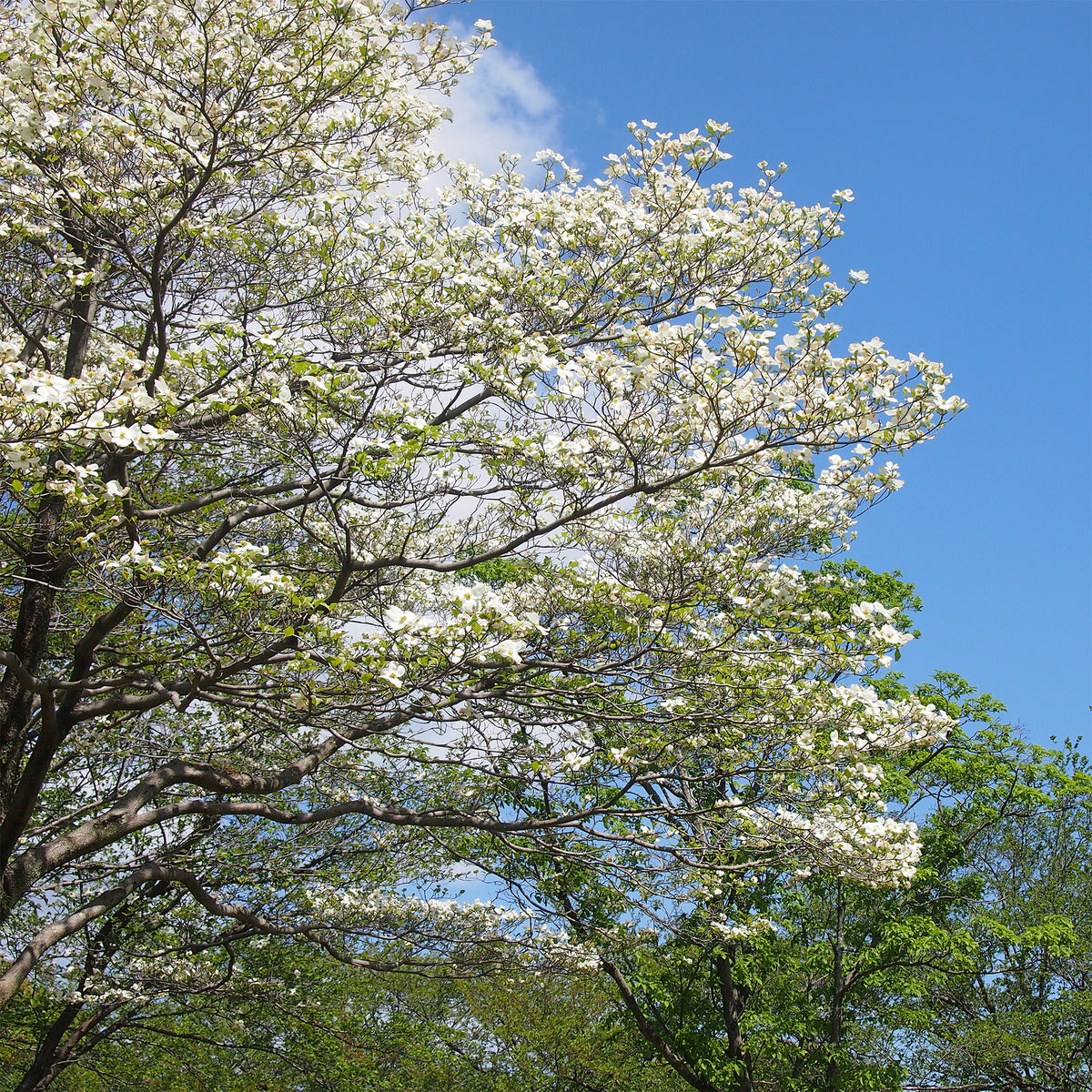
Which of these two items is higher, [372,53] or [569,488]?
[372,53]

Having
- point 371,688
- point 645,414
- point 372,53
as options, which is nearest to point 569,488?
point 645,414

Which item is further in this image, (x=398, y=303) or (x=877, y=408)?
(x=398, y=303)

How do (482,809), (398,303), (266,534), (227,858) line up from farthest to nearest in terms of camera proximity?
(227,858)
(266,534)
(482,809)
(398,303)

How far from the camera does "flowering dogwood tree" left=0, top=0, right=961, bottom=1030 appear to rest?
6012 millimetres

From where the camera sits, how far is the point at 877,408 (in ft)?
20.4

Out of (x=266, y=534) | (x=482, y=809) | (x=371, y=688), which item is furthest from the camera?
(x=266, y=534)

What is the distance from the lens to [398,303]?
7.16 metres

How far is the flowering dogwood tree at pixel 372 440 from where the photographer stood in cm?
601

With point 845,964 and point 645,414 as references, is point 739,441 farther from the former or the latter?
point 845,964

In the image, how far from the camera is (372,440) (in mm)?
6164

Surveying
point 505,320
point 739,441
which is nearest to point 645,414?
point 739,441

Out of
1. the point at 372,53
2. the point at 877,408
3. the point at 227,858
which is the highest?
the point at 372,53

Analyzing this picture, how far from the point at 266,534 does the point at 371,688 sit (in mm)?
3191

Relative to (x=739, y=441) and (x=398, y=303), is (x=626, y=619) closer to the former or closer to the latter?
(x=739, y=441)
